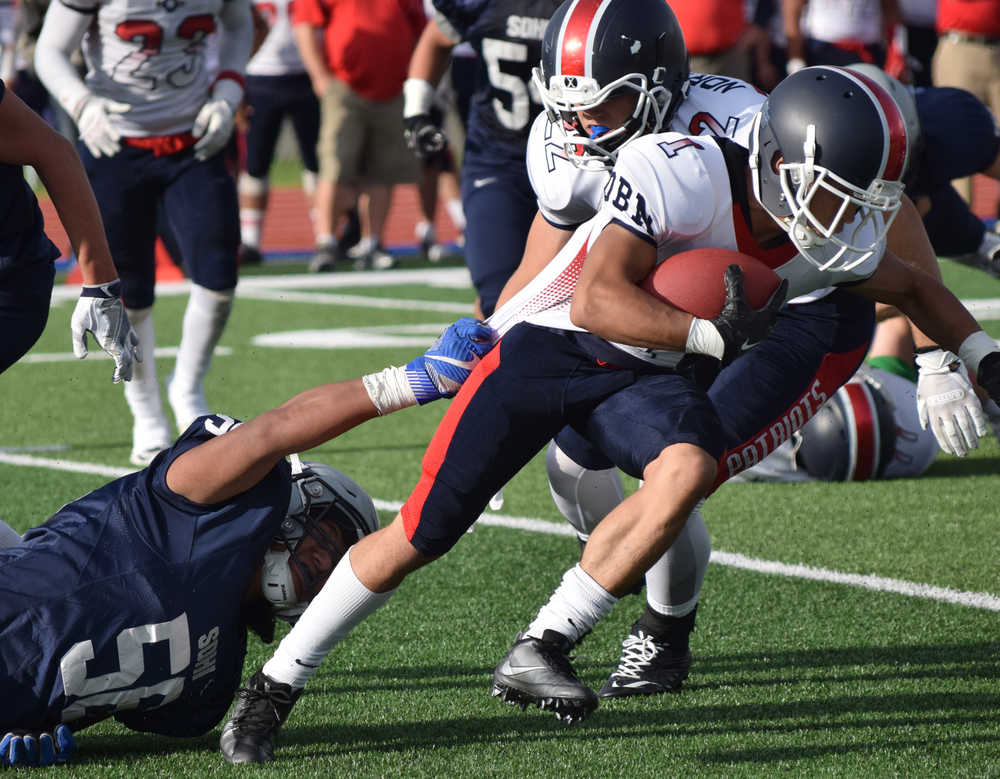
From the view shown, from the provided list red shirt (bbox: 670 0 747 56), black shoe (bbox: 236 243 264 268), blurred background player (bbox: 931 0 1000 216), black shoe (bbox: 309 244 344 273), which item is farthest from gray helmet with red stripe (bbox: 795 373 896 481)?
black shoe (bbox: 236 243 264 268)

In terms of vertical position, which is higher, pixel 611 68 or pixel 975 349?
pixel 611 68

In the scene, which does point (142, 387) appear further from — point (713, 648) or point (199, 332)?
point (713, 648)

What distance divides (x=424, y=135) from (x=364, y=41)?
16.4ft

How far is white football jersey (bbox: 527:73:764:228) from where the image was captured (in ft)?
11.7

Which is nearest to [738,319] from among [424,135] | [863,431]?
[863,431]

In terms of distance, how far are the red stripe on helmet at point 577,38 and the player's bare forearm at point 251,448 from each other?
114 centimetres

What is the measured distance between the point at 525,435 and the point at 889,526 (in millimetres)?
2084

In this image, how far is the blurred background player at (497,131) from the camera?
4.87 meters

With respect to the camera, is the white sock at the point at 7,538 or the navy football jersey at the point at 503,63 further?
the navy football jersey at the point at 503,63

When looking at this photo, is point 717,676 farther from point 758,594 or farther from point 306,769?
point 306,769

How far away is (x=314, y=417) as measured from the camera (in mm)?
2879

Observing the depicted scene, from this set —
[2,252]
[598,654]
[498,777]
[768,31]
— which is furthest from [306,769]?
[768,31]

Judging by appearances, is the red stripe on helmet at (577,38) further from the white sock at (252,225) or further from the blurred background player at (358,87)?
the white sock at (252,225)

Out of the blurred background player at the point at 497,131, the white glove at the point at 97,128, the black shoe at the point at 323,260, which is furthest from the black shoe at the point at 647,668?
the black shoe at the point at 323,260
